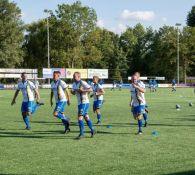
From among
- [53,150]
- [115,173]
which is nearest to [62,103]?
[53,150]

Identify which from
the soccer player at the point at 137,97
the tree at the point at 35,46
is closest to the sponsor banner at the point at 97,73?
the tree at the point at 35,46

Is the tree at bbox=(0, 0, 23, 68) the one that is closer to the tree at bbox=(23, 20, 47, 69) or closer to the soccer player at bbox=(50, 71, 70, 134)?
the tree at bbox=(23, 20, 47, 69)

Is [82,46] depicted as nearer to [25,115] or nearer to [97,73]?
[97,73]

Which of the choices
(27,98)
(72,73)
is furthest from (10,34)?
(27,98)

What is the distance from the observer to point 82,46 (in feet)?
323

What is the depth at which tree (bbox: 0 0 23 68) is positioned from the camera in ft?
295

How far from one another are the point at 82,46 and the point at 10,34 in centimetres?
1507

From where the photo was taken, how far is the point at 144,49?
114 metres

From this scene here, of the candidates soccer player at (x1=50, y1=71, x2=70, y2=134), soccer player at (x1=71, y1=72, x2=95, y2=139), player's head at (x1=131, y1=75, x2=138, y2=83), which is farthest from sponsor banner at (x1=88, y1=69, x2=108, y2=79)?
soccer player at (x1=71, y1=72, x2=95, y2=139)

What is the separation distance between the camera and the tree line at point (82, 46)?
93.4m

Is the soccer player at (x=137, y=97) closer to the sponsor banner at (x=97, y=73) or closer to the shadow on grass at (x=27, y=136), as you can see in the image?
the shadow on grass at (x=27, y=136)

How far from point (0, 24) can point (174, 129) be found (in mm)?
77488

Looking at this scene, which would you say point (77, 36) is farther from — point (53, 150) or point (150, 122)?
point (53, 150)

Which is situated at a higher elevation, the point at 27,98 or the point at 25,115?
the point at 27,98
